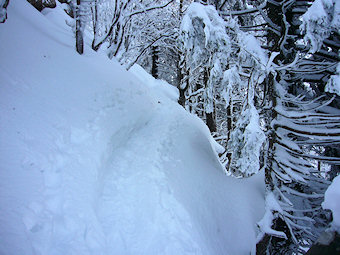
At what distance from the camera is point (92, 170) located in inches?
131

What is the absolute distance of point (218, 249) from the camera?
11.4ft

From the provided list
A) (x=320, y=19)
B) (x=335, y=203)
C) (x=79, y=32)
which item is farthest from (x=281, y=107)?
(x=79, y=32)

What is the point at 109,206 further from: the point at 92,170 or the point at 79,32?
the point at 79,32

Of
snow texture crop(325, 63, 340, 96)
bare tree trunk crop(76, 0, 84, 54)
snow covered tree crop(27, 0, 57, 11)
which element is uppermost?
snow covered tree crop(27, 0, 57, 11)

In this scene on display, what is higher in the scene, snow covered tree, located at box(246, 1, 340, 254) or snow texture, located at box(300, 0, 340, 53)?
snow texture, located at box(300, 0, 340, 53)

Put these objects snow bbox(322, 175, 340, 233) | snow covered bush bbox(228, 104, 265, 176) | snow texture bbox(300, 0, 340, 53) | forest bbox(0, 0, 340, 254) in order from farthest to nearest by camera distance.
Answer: snow covered bush bbox(228, 104, 265, 176)
forest bbox(0, 0, 340, 254)
snow texture bbox(300, 0, 340, 53)
snow bbox(322, 175, 340, 233)

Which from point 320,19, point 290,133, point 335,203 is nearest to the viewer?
point 335,203

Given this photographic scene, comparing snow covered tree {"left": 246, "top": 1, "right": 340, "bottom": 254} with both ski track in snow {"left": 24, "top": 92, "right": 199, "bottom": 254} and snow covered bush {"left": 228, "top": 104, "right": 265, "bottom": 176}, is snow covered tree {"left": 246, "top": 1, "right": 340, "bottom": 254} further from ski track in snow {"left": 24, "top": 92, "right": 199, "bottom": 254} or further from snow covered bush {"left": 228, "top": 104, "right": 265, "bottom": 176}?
ski track in snow {"left": 24, "top": 92, "right": 199, "bottom": 254}

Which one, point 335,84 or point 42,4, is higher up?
point 42,4

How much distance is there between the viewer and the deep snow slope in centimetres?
252

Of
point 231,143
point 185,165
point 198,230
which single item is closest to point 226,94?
point 231,143

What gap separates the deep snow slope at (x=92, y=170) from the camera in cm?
252

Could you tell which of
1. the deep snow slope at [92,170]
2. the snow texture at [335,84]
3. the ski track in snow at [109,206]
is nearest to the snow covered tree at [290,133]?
the snow texture at [335,84]

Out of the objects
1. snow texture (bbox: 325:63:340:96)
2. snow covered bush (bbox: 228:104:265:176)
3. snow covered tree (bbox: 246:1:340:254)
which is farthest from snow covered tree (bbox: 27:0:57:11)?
snow texture (bbox: 325:63:340:96)
